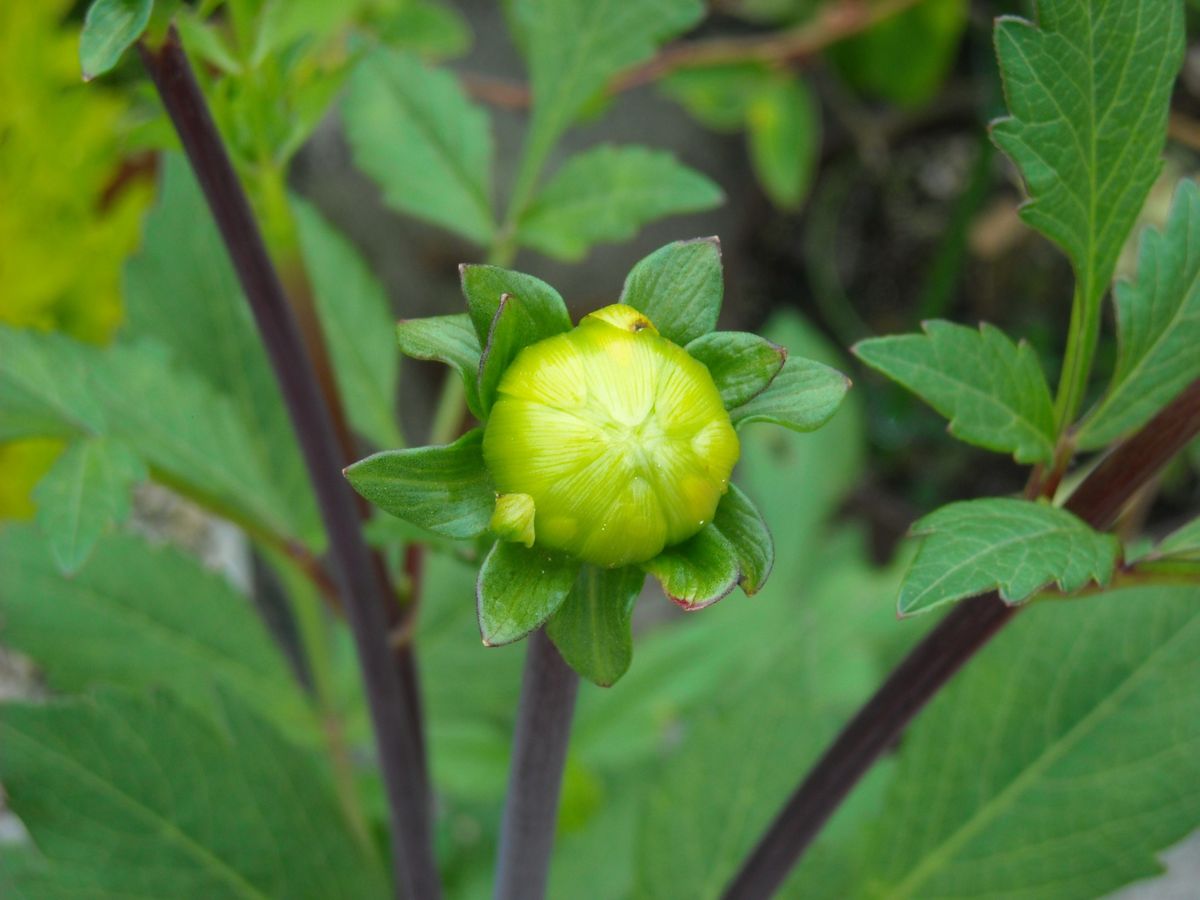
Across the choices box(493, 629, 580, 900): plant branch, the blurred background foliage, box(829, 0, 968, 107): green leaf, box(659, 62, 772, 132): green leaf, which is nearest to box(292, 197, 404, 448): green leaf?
the blurred background foliage

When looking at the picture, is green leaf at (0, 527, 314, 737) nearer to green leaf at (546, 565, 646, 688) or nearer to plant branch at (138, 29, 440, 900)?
plant branch at (138, 29, 440, 900)

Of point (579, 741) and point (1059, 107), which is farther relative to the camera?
point (579, 741)

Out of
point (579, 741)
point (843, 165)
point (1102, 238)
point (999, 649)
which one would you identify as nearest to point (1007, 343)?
point (1102, 238)

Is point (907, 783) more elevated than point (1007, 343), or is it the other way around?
point (1007, 343)

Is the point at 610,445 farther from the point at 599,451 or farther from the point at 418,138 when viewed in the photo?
the point at 418,138

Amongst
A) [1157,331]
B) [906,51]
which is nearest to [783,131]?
[906,51]

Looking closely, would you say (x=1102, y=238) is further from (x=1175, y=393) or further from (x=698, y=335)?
(x=698, y=335)
